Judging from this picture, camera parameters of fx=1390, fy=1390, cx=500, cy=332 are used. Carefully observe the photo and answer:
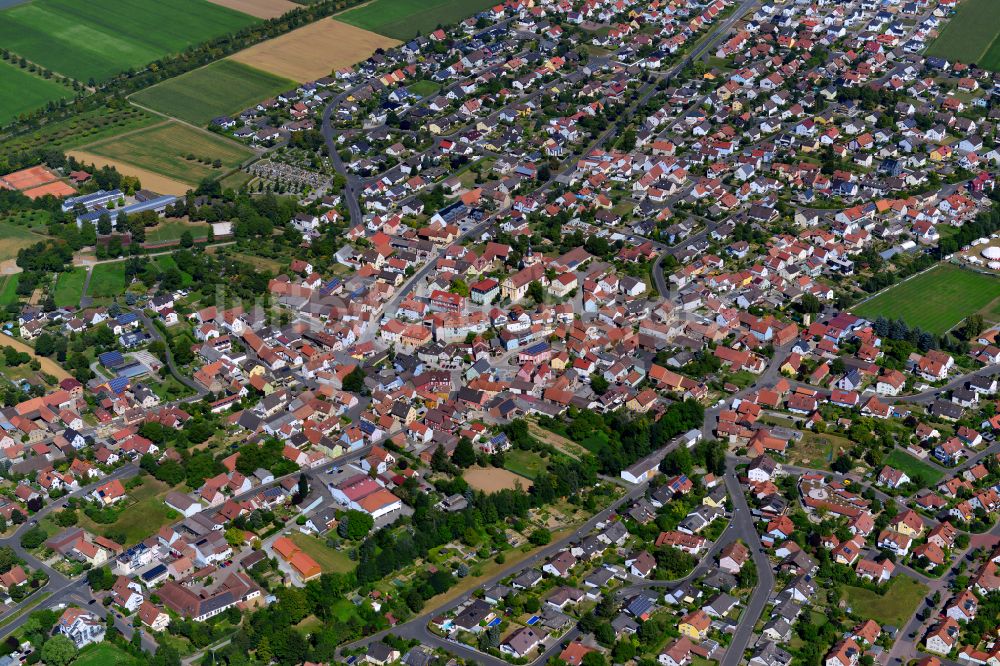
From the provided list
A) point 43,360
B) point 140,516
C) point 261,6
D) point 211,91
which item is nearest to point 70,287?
point 43,360

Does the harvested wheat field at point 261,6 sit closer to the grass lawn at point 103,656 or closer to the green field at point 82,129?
the green field at point 82,129

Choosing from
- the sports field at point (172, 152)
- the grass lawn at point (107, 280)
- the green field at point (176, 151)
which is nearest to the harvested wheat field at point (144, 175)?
the sports field at point (172, 152)

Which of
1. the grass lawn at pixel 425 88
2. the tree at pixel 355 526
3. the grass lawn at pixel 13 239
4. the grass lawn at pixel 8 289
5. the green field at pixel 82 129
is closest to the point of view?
the tree at pixel 355 526

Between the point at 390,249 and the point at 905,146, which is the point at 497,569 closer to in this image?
the point at 390,249

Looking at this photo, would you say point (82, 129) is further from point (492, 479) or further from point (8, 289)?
point (492, 479)

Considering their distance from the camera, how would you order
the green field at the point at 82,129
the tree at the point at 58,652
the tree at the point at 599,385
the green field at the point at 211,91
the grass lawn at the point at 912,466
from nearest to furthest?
the tree at the point at 58,652 < the grass lawn at the point at 912,466 < the tree at the point at 599,385 < the green field at the point at 82,129 < the green field at the point at 211,91

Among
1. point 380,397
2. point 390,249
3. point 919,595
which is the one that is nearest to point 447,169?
point 390,249
